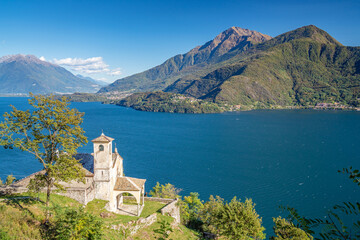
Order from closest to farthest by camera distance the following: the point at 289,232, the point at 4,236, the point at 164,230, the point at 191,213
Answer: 1. the point at 4,236
2. the point at 164,230
3. the point at 289,232
4. the point at 191,213

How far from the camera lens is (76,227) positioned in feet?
51.7

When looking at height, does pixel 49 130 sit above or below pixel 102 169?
above

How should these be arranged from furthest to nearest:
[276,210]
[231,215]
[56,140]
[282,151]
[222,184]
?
[282,151], [222,184], [276,210], [231,215], [56,140]

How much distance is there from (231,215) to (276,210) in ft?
88.9

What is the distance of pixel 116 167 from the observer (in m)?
34.2

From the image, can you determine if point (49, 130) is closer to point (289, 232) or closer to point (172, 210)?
point (172, 210)

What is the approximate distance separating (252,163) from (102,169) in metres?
66.4

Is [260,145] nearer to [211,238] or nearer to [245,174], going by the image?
[245,174]

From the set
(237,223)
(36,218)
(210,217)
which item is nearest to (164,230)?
(210,217)

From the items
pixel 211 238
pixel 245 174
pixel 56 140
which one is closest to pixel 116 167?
pixel 56 140

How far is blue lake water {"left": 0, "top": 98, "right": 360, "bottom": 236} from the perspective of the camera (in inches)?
2362

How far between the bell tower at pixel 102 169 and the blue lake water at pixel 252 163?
106ft

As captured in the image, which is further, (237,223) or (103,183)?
(103,183)

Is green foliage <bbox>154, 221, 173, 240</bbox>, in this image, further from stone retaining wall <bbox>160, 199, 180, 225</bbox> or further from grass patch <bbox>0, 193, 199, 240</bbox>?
stone retaining wall <bbox>160, 199, 180, 225</bbox>
